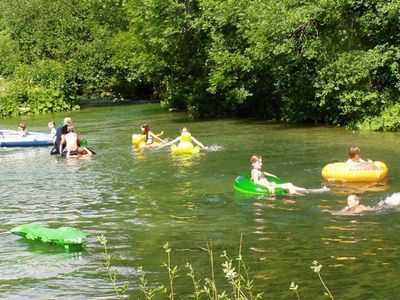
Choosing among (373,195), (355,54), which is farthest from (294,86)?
(373,195)

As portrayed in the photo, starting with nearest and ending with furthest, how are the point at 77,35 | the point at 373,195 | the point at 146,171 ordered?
the point at 373,195, the point at 146,171, the point at 77,35

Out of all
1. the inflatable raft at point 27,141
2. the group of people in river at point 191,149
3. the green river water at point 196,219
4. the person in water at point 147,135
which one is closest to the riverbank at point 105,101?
the inflatable raft at point 27,141

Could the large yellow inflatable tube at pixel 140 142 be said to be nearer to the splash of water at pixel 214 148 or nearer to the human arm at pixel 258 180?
the splash of water at pixel 214 148

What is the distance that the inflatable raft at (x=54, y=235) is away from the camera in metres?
9.88

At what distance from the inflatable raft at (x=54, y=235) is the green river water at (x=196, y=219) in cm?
13

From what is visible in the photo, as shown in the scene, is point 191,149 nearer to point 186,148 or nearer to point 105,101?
point 186,148

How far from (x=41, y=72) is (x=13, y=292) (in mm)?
36324

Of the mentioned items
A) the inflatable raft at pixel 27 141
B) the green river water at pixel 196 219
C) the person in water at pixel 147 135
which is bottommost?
the green river water at pixel 196 219

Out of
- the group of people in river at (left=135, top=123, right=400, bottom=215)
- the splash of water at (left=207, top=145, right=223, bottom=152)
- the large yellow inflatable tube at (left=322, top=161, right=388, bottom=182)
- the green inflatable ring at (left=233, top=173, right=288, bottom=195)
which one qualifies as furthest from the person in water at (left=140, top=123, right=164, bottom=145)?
the large yellow inflatable tube at (left=322, top=161, right=388, bottom=182)

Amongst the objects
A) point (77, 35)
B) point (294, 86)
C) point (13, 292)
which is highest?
point (77, 35)

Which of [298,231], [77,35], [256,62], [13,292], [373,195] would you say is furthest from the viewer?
[77,35]

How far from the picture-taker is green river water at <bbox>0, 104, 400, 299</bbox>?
8312 mm

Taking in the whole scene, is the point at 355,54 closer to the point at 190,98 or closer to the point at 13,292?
the point at 190,98

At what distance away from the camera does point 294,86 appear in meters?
25.0
